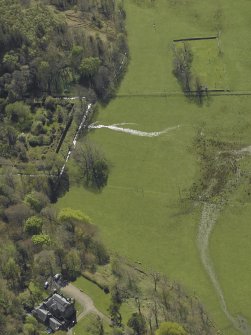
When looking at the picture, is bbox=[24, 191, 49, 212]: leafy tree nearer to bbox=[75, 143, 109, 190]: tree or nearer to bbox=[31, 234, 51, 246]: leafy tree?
bbox=[31, 234, 51, 246]: leafy tree

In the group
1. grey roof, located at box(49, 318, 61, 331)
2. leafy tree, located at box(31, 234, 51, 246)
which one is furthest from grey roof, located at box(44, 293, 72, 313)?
leafy tree, located at box(31, 234, 51, 246)

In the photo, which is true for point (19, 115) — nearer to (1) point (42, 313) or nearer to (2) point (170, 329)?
(1) point (42, 313)

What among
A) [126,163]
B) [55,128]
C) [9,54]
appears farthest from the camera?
[9,54]

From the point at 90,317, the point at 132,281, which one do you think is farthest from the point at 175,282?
the point at 90,317

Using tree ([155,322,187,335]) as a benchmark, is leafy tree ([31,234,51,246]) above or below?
above

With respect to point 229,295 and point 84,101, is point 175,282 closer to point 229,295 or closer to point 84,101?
point 229,295

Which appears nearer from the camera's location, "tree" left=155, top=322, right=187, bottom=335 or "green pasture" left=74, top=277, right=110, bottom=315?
"tree" left=155, top=322, right=187, bottom=335

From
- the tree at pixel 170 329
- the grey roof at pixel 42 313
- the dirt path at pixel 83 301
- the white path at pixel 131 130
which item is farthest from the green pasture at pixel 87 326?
the white path at pixel 131 130

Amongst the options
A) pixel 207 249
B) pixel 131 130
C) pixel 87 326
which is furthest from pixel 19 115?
pixel 87 326
